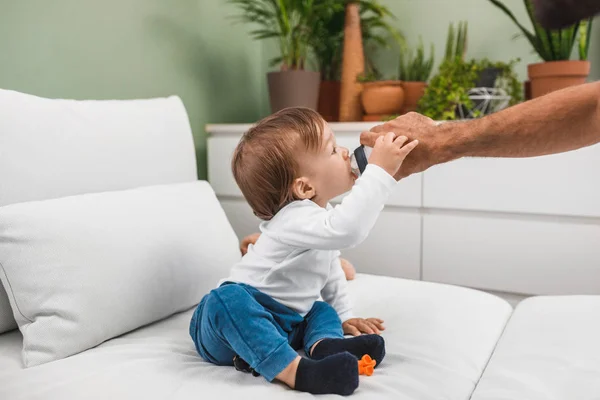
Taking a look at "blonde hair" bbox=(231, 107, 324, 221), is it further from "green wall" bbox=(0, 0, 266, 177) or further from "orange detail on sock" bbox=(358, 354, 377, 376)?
"green wall" bbox=(0, 0, 266, 177)

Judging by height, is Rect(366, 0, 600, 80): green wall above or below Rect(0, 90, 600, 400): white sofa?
above

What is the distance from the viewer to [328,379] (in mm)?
892

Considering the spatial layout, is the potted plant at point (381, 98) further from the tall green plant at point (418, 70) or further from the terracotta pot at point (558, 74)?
the terracotta pot at point (558, 74)

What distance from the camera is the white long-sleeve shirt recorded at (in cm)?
100

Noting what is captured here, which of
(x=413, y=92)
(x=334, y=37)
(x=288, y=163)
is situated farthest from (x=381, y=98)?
(x=288, y=163)

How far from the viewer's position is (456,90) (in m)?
1.87

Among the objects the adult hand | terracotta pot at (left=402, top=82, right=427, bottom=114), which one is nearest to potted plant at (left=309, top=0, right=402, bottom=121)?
terracotta pot at (left=402, top=82, right=427, bottom=114)

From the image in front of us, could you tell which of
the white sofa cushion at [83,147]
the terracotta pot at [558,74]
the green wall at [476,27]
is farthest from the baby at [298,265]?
the green wall at [476,27]

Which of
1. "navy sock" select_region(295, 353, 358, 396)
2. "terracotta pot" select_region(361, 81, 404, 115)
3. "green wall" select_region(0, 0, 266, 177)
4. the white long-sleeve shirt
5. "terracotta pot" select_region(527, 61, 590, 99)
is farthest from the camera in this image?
"terracotta pot" select_region(361, 81, 404, 115)

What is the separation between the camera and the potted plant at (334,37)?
7.34ft

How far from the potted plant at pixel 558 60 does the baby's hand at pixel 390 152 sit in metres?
1.00

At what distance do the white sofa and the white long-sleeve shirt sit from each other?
0.17m

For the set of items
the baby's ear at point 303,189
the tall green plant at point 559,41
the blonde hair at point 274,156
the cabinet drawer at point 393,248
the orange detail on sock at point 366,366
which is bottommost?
the cabinet drawer at point 393,248

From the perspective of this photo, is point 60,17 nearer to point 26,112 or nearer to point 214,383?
point 26,112
